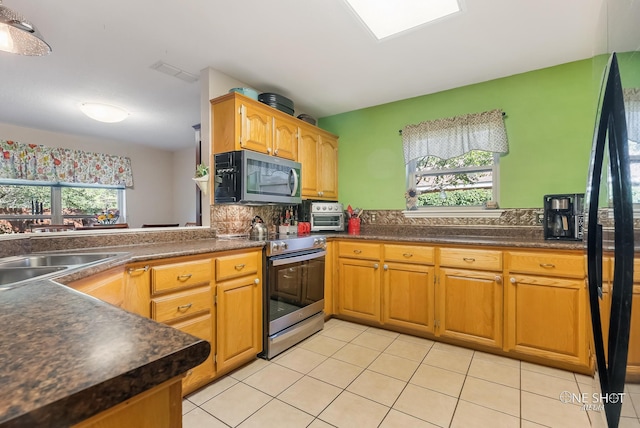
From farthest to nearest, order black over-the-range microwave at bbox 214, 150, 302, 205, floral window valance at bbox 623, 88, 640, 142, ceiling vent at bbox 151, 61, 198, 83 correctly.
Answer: ceiling vent at bbox 151, 61, 198, 83, black over-the-range microwave at bbox 214, 150, 302, 205, floral window valance at bbox 623, 88, 640, 142

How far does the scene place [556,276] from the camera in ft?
6.55

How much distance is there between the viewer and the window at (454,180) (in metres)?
2.85

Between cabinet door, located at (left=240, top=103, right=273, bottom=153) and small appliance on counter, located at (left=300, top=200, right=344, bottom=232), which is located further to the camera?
small appliance on counter, located at (left=300, top=200, right=344, bottom=232)

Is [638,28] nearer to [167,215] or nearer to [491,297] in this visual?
[491,297]

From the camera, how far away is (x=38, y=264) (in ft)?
4.91

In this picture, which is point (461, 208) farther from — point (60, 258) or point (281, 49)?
point (60, 258)

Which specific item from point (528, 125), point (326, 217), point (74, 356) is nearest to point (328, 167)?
point (326, 217)

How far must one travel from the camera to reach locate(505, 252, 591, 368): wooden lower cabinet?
1930 mm

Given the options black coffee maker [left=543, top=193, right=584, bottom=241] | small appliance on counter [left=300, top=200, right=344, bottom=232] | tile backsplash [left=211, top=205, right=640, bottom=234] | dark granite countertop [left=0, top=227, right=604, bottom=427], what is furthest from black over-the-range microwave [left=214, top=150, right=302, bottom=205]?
black coffee maker [left=543, top=193, right=584, bottom=241]

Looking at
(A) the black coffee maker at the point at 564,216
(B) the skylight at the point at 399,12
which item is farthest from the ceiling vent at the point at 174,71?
(A) the black coffee maker at the point at 564,216

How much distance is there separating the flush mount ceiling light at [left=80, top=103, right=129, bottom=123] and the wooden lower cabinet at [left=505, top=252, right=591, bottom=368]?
398 centimetres

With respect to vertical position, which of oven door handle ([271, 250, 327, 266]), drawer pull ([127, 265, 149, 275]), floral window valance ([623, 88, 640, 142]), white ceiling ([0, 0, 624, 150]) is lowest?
oven door handle ([271, 250, 327, 266])

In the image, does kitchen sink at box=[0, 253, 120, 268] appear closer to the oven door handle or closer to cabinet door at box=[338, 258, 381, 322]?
the oven door handle

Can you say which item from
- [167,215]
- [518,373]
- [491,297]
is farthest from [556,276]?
[167,215]
